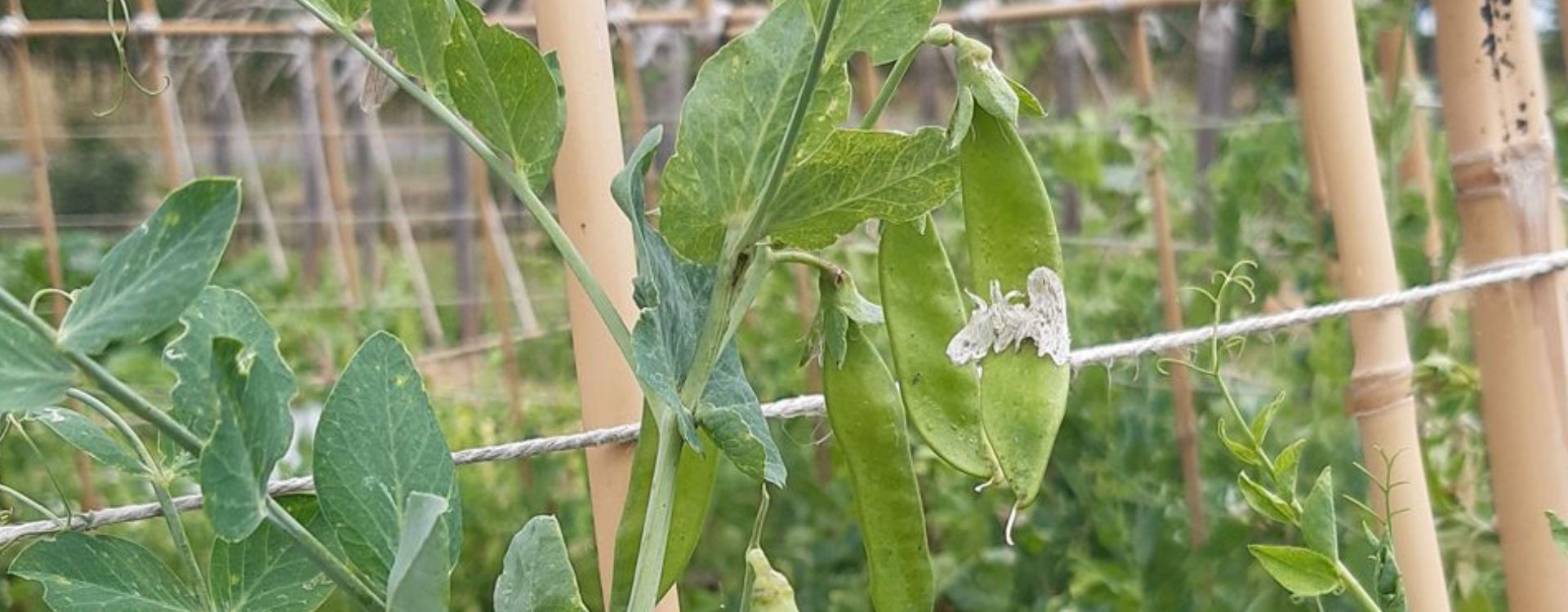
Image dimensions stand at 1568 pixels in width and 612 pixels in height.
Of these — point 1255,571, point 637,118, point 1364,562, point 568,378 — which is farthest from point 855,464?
point 568,378

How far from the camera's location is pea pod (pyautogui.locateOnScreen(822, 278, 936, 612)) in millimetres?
455

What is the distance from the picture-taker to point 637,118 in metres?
2.26

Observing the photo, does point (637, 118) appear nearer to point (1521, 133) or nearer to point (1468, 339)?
point (1468, 339)

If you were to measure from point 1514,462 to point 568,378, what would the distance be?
2.42m

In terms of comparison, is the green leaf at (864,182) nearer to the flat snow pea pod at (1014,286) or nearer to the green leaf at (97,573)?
the flat snow pea pod at (1014,286)

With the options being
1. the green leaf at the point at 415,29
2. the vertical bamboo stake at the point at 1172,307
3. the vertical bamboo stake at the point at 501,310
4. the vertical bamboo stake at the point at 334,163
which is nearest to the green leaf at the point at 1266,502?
the green leaf at the point at 415,29

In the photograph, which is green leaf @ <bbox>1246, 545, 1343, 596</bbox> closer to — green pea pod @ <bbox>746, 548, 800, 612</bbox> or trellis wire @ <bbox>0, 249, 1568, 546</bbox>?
trellis wire @ <bbox>0, 249, 1568, 546</bbox>

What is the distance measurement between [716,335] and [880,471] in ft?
0.26

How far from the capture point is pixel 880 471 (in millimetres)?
463

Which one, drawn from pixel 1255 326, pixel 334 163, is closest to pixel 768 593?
pixel 1255 326

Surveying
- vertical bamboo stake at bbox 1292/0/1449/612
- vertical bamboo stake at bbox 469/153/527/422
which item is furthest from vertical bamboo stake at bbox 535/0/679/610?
vertical bamboo stake at bbox 469/153/527/422

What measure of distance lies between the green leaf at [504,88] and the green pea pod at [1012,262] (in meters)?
0.12

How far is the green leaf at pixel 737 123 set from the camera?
41cm

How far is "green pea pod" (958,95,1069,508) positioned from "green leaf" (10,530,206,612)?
0.24 metres
